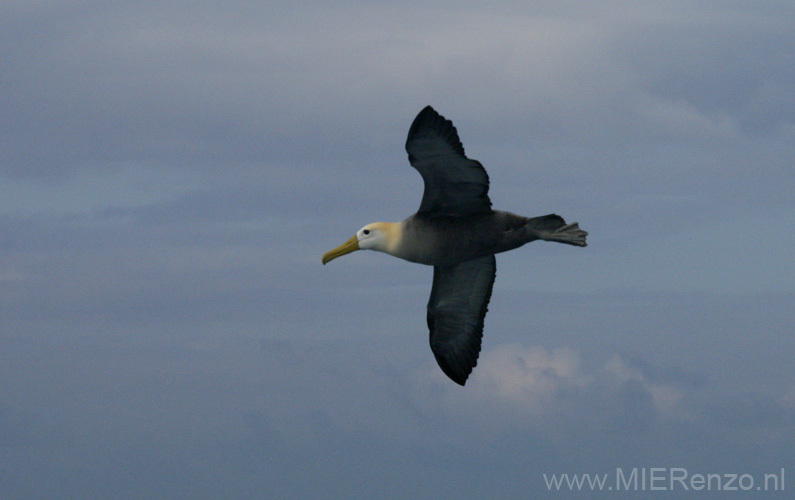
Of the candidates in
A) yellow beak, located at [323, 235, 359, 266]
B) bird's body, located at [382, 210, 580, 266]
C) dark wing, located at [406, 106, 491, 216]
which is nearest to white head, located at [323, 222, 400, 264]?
yellow beak, located at [323, 235, 359, 266]

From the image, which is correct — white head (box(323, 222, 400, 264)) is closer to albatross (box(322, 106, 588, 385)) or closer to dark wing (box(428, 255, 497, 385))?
albatross (box(322, 106, 588, 385))

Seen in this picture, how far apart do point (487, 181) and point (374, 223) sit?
232 centimetres

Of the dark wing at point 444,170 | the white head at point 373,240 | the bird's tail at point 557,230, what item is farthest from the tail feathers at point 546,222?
the white head at point 373,240

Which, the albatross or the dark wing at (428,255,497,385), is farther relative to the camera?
the dark wing at (428,255,497,385)

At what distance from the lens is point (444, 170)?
15883 millimetres

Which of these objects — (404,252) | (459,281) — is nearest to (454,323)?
(459,281)

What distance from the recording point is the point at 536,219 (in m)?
16.6

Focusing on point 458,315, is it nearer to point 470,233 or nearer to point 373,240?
point 373,240

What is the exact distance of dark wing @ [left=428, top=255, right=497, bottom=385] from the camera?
59.2 ft

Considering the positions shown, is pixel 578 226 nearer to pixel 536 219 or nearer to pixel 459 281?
pixel 536 219

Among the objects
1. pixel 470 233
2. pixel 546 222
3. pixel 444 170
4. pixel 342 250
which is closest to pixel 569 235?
pixel 546 222

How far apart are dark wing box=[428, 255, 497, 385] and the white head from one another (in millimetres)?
1207

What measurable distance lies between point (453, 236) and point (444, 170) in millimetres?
1186

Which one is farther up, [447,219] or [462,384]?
[447,219]
